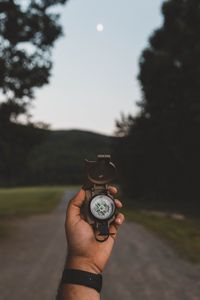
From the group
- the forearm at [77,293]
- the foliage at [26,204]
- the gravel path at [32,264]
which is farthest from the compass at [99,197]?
the foliage at [26,204]

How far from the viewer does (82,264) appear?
2645mm

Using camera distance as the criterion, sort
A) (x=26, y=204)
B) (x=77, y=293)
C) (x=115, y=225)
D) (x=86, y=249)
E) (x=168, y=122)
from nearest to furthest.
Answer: (x=77, y=293)
(x=86, y=249)
(x=115, y=225)
(x=168, y=122)
(x=26, y=204)

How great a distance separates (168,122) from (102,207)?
41.0 meters

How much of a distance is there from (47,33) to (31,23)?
1.24m

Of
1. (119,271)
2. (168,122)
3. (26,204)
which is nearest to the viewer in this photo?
(119,271)

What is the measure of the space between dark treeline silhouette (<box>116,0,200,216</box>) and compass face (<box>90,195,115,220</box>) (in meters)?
32.7

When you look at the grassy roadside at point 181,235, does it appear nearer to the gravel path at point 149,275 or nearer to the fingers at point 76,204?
the gravel path at point 149,275

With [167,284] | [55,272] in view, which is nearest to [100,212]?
[167,284]

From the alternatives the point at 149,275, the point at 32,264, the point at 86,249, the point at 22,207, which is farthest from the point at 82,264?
the point at 22,207

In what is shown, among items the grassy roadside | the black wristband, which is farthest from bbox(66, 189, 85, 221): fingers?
the grassy roadside

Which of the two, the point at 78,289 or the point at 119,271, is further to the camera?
the point at 119,271

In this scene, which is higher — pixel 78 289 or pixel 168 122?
pixel 168 122

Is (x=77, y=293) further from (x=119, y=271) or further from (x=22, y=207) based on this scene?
(x=22, y=207)

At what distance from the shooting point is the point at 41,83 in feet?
94.0
